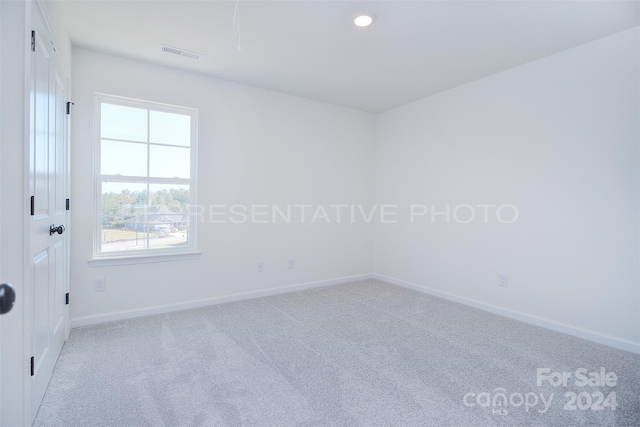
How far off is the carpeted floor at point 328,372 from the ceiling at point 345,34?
258 cm

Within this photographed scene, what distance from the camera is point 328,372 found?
2240mm

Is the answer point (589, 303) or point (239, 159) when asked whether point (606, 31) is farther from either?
point (239, 159)

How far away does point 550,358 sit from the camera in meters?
2.45

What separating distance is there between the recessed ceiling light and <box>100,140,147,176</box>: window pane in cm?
238

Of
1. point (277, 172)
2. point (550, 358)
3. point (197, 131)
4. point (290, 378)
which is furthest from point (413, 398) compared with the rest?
point (197, 131)

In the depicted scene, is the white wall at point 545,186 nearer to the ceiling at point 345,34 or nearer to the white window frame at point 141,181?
the ceiling at point 345,34

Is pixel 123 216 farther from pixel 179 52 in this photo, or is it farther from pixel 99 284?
pixel 179 52

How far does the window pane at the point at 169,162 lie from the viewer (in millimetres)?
3344

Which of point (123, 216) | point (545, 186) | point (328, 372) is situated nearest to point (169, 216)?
point (123, 216)

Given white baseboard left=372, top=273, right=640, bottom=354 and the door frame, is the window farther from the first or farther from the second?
white baseboard left=372, top=273, right=640, bottom=354

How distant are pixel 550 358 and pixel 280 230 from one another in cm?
300

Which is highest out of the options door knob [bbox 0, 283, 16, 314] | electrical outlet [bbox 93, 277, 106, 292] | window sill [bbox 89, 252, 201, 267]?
door knob [bbox 0, 283, 16, 314]

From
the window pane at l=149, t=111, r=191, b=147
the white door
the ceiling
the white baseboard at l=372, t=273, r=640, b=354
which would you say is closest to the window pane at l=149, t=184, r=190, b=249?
the window pane at l=149, t=111, r=191, b=147

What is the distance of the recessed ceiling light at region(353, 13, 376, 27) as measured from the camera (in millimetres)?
2391
